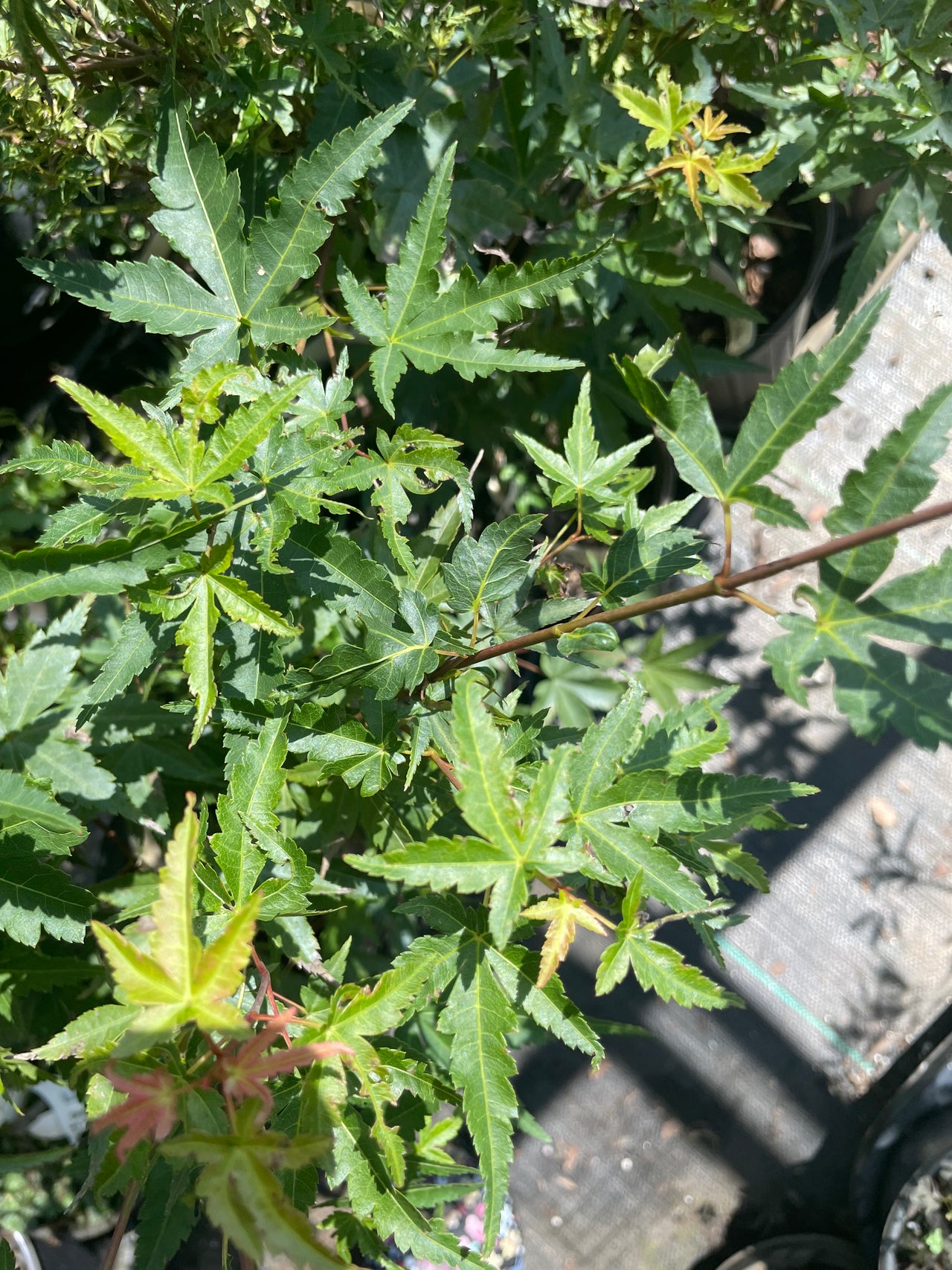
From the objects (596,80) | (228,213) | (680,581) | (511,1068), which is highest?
(596,80)

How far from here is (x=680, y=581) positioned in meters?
2.27

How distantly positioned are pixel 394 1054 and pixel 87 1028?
307 millimetres

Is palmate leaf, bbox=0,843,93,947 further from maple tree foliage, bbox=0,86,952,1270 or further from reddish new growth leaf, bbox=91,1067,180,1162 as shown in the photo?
reddish new growth leaf, bbox=91,1067,180,1162

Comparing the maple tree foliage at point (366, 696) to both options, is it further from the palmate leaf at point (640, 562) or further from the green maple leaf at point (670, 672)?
the green maple leaf at point (670, 672)

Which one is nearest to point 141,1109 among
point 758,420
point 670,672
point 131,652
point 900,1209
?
point 131,652

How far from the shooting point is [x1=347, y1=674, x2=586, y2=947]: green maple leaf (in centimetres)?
76

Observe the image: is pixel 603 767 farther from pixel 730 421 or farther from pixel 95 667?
pixel 730 421

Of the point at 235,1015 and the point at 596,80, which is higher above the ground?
the point at 596,80

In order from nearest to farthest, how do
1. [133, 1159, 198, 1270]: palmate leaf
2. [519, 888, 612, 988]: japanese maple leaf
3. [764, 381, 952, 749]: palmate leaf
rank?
[764, 381, 952, 749]: palmate leaf, [519, 888, 612, 988]: japanese maple leaf, [133, 1159, 198, 1270]: palmate leaf

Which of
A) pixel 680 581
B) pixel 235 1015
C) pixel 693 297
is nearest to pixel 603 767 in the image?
pixel 235 1015

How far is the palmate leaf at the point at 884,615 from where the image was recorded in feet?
2.30

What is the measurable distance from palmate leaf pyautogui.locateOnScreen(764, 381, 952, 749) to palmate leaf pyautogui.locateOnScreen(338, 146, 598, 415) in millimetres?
363

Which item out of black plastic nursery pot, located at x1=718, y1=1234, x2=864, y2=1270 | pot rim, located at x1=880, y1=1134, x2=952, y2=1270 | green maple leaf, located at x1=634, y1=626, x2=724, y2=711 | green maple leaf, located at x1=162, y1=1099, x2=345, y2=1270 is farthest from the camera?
black plastic nursery pot, located at x1=718, y1=1234, x2=864, y2=1270

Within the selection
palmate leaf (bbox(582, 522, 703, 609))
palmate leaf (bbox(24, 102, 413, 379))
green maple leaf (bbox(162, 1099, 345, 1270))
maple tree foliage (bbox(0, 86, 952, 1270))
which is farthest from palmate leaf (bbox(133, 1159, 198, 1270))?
palmate leaf (bbox(24, 102, 413, 379))
